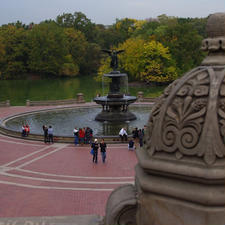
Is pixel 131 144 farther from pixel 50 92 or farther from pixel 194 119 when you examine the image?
pixel 50 92

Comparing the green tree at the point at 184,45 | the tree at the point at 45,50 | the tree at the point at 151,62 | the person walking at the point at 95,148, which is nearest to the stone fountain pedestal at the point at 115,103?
the person walking at the point at 95,148

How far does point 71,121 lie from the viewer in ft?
84.8

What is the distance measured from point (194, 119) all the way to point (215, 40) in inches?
44.7

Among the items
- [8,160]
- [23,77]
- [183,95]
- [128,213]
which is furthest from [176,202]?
[23,77]

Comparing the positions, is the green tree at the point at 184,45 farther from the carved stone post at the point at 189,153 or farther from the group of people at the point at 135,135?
the carved stone post at the point at 189,153

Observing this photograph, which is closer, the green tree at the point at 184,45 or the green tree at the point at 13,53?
the green tree at the point at 184,45

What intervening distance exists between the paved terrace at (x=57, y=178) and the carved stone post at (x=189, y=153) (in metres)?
6.75

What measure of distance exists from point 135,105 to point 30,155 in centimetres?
1824

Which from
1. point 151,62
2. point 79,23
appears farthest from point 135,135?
point 79,23

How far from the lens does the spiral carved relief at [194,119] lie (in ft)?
11.9

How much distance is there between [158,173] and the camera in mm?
3881

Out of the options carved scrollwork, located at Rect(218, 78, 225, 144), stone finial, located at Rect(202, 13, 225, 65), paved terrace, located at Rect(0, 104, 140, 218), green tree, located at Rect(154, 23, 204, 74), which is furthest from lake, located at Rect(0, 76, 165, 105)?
carved scrollwork, located at Rect(218, 78, 225, 144)

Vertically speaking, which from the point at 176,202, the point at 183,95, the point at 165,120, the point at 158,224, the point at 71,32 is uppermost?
the point at 71,32

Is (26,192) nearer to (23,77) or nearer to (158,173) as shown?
(158,173)
